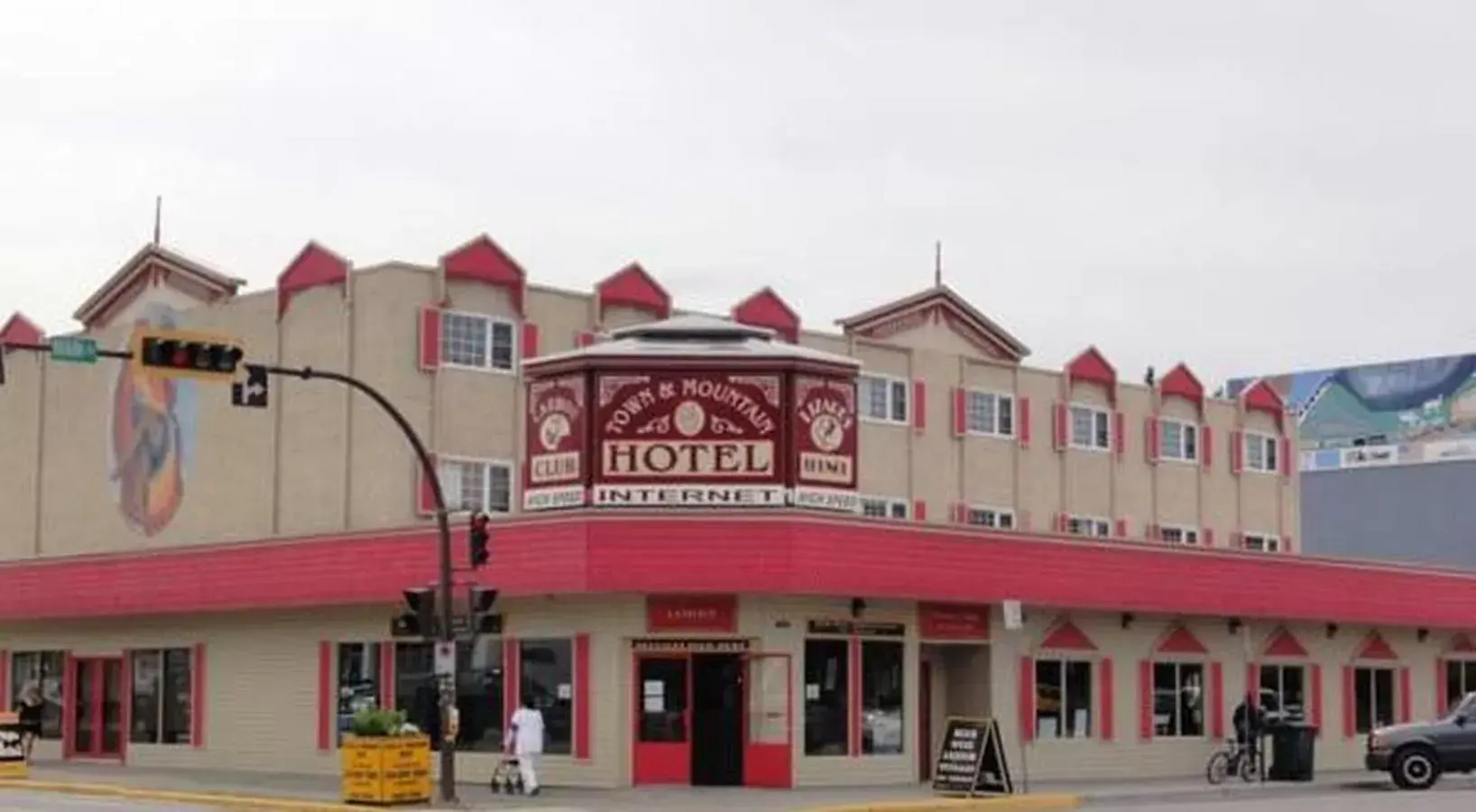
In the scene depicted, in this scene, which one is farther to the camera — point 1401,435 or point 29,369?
point 1401,435

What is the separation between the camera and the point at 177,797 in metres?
35.0

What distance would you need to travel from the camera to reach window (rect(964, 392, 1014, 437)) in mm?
56094

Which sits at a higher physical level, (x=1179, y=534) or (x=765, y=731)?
(x=1179, y=534)

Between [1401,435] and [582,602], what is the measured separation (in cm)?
7749

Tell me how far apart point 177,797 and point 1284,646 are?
71.9 feet

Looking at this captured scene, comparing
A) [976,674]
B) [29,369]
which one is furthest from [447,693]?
[29,369]

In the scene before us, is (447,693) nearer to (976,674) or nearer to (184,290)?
(976,674)

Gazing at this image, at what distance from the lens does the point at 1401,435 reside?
106 meters

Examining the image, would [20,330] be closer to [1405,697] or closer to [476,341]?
[476,341]

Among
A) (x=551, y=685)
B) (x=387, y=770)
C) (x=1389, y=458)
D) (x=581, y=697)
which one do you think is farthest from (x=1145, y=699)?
(x=1389, y=458)

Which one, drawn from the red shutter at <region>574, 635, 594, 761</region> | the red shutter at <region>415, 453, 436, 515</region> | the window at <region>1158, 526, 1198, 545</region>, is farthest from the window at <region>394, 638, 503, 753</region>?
the window at <region>1158, 526, 1198, 545</region>

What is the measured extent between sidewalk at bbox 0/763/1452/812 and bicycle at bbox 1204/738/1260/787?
538 mm

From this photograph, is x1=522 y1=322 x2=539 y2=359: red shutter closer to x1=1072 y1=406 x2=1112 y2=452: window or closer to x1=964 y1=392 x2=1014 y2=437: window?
x1=964 y1=392 x2=1014 y2=437: window

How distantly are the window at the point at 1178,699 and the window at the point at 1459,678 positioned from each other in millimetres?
8718
